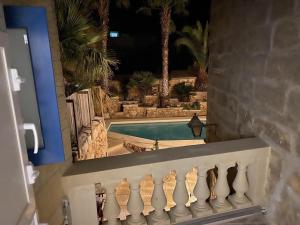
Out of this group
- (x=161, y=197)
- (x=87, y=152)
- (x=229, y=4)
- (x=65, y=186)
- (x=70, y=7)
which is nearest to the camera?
(x=65, y=186)

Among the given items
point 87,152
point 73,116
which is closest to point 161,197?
point 73,116

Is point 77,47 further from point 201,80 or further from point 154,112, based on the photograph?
point 201,80

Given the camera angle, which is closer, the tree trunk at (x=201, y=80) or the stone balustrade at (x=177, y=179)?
the stone balustrade at (x=177, y=179)

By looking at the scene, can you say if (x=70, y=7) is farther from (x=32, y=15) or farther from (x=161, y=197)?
(x=161, y=197)

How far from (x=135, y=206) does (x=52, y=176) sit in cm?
75

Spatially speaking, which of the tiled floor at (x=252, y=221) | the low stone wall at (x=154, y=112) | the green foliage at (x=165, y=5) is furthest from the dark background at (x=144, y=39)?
the tiled floor at (x=252, y=221)

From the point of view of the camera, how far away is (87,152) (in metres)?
5.06

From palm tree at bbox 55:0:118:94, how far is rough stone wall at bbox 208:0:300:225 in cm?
290

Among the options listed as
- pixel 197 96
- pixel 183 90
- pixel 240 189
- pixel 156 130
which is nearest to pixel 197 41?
pixel 183 90

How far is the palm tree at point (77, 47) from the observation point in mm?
4418

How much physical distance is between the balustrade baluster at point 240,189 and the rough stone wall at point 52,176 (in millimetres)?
1557

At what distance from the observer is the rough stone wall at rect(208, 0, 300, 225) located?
5.80 ft

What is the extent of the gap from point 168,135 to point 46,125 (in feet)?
→ 34.0

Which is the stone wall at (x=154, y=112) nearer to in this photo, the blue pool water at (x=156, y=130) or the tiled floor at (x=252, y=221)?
the blue pool water at (x=156, y=130)
